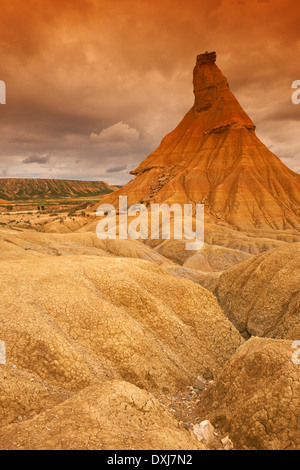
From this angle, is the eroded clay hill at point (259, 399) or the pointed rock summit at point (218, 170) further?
the pointed rock summit at point (218, 170)

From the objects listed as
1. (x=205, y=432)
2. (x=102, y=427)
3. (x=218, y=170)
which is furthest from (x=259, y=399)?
(x=218, y=170)

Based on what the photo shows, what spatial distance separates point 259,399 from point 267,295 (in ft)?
47.9

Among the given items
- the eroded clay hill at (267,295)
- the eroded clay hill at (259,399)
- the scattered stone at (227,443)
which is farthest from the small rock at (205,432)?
the eroded clay hill at (267,295)

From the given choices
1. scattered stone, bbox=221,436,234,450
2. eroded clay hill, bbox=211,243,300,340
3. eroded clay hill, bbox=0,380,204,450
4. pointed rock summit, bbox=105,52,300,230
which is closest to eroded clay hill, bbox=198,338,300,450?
scattered stone, bbox=221,436,234,450

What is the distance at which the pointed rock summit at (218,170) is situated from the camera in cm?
8188

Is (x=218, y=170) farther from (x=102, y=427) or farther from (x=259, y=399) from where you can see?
(x=102, y=427)

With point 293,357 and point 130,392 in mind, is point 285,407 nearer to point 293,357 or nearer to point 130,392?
point 293,357

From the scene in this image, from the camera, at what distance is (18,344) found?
11039 mm

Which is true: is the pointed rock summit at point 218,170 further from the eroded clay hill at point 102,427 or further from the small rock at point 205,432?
the eroded clay hill at point 102,427

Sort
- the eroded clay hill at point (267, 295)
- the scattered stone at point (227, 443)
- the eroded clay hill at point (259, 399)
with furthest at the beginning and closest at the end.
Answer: the eroded clay hill at point (267, 295)
the scattered stone at point (227, 443)
the eroded clay hill at point (259, 399)

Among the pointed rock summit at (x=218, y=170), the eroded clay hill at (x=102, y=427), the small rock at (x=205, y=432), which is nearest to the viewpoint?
the eroded clay hill at (x=102, y=427)

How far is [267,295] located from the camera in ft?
70.7

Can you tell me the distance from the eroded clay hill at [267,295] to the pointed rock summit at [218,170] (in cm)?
5389

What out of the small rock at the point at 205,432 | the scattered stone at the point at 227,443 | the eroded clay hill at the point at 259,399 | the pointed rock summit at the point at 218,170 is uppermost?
the pointed rock summit at the point at 218,170
